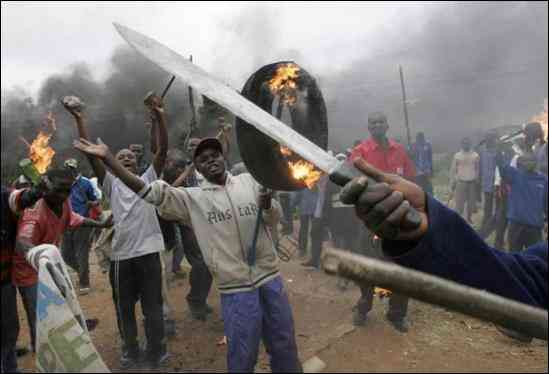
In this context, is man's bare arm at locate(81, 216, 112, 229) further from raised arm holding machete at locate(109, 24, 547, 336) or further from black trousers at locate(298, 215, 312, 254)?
black trousers at locate(298, 215, 312, 254)

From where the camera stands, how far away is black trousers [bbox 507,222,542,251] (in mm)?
6473

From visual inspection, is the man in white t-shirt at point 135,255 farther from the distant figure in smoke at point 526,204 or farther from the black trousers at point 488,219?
the black trousers at point 488,219

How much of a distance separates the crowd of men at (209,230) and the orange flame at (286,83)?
56 cm

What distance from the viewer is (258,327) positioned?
3158 millimetres

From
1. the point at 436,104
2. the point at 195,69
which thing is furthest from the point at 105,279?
the point at 436,104

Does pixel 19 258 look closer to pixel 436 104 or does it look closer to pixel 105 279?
pixel 105 279

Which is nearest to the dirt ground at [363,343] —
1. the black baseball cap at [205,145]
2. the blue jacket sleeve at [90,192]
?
the blue jacket sleeve at [90,192]

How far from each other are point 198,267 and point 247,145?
3485 mm

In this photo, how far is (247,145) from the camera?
262 cm

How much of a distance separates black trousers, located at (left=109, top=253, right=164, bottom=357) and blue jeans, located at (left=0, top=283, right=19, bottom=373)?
874 mm

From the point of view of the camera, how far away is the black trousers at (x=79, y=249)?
709 centimetres

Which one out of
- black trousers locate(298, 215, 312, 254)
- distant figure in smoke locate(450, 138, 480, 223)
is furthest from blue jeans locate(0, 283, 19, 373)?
distant figure in smoke locate(450, 138, 480, 223)

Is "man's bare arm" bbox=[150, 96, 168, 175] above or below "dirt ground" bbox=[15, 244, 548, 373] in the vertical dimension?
above

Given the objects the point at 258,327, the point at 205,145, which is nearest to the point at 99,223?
the point at 205,145
